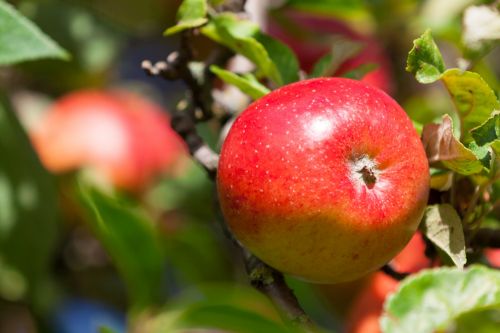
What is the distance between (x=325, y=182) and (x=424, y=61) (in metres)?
0.13

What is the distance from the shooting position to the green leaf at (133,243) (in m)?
1.08

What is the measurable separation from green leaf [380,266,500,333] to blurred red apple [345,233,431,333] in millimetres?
332

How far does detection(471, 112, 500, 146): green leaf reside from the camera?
0.74 m

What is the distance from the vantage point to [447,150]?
0.77m

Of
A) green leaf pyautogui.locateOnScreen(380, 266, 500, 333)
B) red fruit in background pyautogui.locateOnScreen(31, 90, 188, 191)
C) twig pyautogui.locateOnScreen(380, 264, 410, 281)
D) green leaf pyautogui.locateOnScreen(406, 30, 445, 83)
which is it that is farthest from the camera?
red fruit in background pyautogui.locateOnScreen(31, 90, 188, 191)

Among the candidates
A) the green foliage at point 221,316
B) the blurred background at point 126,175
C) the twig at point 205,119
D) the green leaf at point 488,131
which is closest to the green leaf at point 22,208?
the blurred background at point 126,175

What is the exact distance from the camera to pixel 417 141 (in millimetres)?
743

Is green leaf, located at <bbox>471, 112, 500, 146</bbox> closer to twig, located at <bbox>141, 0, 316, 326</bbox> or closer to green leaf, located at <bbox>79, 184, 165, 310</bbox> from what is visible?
twig, located at <bbox>141, 0, 316, 326</bbox>

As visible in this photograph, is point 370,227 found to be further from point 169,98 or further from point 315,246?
point 169,98

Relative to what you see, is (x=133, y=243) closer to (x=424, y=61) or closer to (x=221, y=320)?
(x=221, y=320)

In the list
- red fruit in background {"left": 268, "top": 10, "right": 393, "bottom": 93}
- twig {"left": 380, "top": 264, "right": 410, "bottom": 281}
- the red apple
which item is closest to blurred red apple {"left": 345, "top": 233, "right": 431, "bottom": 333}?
the red apple

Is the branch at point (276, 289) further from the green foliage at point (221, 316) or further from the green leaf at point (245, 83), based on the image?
the green leaf at point (245, 83)

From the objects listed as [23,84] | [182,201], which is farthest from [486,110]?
[23,84]

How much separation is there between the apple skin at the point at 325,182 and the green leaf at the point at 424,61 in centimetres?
3
